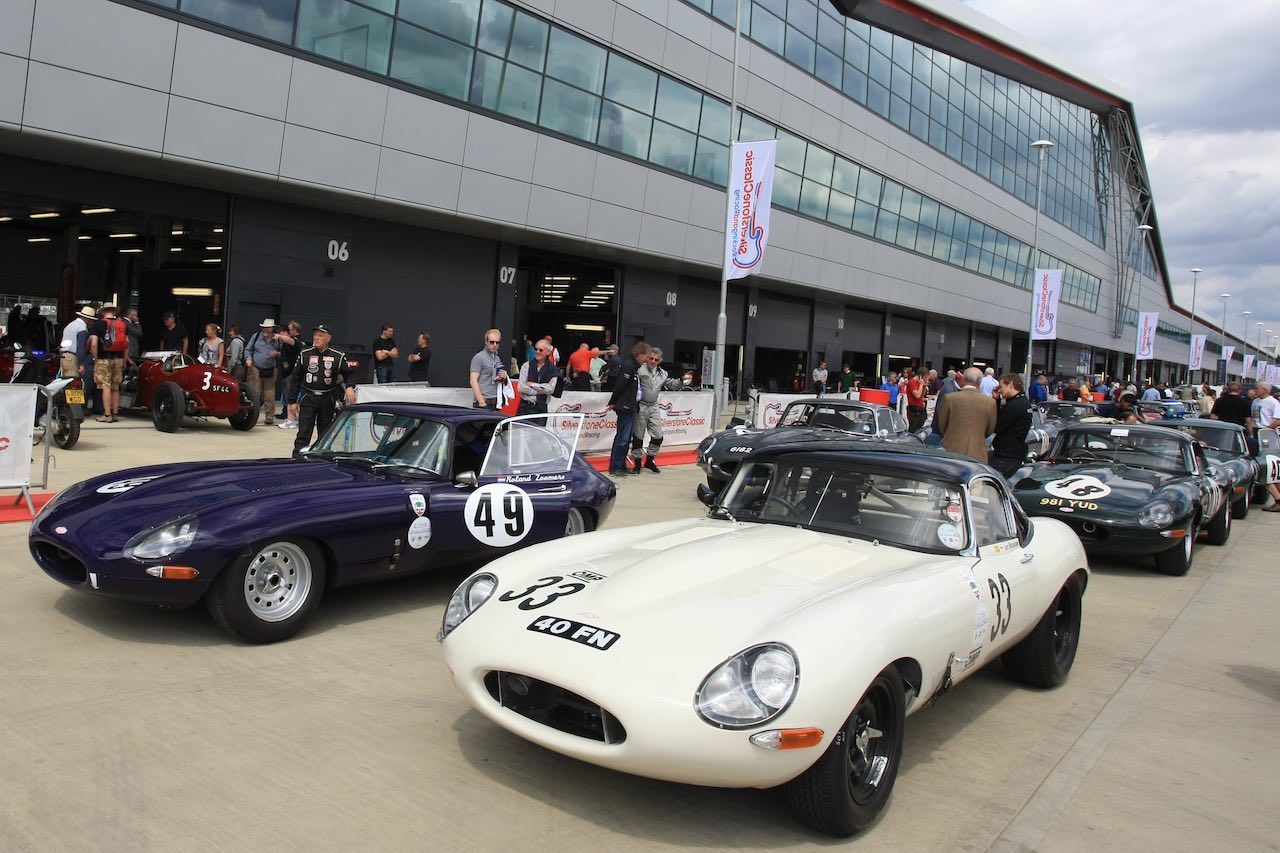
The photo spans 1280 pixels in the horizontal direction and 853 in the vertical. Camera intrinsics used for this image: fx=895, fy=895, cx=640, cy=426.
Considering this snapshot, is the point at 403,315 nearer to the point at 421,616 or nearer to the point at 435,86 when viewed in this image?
the point at 435,86

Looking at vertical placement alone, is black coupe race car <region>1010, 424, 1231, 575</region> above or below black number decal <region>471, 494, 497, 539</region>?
above

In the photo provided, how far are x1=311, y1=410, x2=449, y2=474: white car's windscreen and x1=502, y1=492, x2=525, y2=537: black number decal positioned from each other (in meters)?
0.55

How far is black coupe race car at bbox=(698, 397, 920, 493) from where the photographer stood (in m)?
11.1

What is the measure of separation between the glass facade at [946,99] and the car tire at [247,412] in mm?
16192

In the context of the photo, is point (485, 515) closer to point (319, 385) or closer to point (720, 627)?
point (720, 627)

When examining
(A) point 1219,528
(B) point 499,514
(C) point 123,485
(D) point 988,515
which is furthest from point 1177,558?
(C) point 123,485

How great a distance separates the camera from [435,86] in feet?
58.4

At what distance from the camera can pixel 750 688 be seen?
303cm

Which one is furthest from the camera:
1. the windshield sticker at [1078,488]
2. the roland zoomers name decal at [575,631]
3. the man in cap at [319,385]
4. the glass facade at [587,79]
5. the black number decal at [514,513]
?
the glass facade at [587,79]

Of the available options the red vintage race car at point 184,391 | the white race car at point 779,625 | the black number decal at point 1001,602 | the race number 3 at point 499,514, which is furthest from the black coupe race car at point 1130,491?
the red vintage race car at point 184,391

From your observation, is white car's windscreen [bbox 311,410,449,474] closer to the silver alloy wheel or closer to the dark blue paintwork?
the dark blue paintwork

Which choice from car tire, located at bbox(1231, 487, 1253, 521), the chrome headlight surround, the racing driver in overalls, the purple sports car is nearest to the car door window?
the purple sports car

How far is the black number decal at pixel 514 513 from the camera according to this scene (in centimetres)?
634

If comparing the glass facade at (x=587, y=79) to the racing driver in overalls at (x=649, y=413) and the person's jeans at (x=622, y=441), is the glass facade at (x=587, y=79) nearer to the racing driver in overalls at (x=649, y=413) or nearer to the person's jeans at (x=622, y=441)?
the racing driver in overalls at (x=649, y=413)
